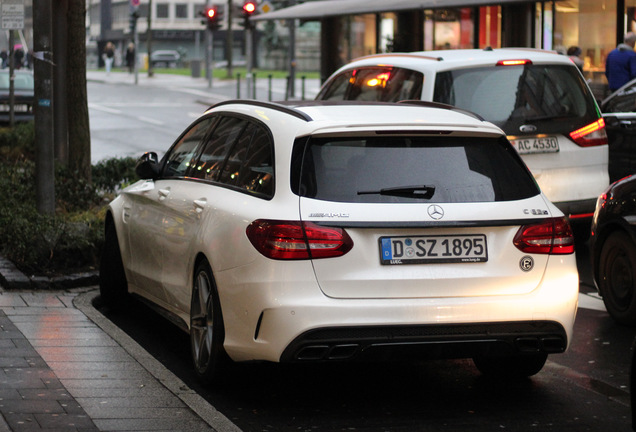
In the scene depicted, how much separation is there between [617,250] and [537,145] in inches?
95.4

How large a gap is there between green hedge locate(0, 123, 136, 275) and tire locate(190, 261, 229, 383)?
307 centimetres

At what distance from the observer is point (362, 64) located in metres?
12.3

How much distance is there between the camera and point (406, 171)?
234 inches

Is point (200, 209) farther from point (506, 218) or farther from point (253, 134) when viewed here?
point (506, 218)

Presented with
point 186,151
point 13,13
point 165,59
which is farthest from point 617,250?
point 165,59

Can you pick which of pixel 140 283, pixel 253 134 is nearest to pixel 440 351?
pixel 253 134

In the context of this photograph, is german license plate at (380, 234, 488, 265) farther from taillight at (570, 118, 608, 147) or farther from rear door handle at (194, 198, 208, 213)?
taillight at (570, 118, 608, 147)

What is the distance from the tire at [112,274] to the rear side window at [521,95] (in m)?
3.42

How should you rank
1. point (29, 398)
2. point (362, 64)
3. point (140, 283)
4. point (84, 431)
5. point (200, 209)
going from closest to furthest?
1. point (84, 431)
2. point (29, 398)
3. point (200, 209)
4. point (140, 283)
5. point (362, 64)

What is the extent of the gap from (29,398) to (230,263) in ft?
3.61

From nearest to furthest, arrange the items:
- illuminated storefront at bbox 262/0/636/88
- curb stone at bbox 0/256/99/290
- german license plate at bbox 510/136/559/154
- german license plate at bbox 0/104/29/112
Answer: curb stone at bbox 0/256/99/290 < german license plate at bbox 510/136/559/154 < illuminated storefront at bbox 262/0/636/88 < german license plate at bbox 0/104/29/112

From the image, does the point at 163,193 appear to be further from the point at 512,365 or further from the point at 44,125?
the point at 44,125

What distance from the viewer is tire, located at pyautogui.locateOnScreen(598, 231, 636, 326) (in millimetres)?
8250

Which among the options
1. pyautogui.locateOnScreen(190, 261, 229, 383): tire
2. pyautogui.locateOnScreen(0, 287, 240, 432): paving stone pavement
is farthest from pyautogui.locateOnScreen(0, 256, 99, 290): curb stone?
pyautogui.locateOnScreen(190, 261, 229, 383): tire
